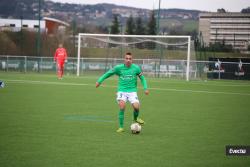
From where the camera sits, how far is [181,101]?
2195 centimetres

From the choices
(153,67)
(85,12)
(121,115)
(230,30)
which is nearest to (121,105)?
(121,115)

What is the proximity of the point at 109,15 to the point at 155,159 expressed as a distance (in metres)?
169

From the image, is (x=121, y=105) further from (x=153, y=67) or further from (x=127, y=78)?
(x=153, y=67)

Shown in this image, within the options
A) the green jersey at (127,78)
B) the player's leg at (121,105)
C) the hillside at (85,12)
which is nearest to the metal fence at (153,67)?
the green jersey at (127,78)

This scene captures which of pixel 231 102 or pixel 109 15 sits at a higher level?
pixel 109 15

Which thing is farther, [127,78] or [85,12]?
[85,12]

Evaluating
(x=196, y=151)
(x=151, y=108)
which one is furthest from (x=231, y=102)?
(x=196, y=151)

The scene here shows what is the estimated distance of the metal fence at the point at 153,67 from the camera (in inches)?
1585

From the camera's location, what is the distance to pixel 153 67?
1686 inches

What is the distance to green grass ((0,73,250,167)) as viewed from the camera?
9.52 m

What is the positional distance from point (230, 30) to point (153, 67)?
35.1 ft

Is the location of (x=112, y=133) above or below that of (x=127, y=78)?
below

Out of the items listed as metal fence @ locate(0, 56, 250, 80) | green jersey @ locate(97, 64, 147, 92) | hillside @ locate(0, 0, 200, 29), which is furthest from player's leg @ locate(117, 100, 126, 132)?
hillside @ locate(0, 0, 200, 29)

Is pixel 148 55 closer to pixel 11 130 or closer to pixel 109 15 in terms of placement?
pixel 11 130
